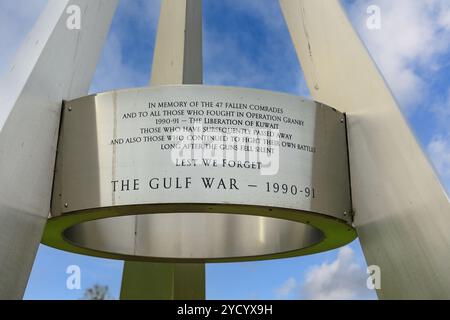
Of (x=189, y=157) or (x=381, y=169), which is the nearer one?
(x=189, y=157)

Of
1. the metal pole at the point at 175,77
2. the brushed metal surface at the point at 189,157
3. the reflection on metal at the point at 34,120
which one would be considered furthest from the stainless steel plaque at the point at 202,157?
the metal pole at the point at 175,77

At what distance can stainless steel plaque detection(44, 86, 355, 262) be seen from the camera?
601 centimetres

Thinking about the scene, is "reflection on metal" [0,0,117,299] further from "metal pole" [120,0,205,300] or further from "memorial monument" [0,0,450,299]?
"metal pole" [120,0,205,300]

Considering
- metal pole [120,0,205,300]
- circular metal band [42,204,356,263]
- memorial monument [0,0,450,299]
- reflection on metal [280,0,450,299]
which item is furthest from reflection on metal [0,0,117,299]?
reflection on metal [280,0,450,299]

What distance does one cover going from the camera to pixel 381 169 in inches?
251

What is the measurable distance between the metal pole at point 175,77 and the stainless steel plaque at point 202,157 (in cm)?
278

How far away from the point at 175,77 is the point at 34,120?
3538 mm

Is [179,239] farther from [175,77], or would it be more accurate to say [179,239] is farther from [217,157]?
[217,157]

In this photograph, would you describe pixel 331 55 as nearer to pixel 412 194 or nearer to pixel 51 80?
pixel 412 194

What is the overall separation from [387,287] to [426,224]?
3.08 feet

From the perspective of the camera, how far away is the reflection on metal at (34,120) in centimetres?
Result: 551

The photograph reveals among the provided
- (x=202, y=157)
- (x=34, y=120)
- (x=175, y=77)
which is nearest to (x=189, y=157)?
(x=202, y=157)

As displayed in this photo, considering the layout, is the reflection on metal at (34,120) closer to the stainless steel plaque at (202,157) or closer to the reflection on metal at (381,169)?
the stainless steel plaque at (202,157)

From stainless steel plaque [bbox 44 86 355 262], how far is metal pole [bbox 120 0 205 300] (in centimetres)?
278
